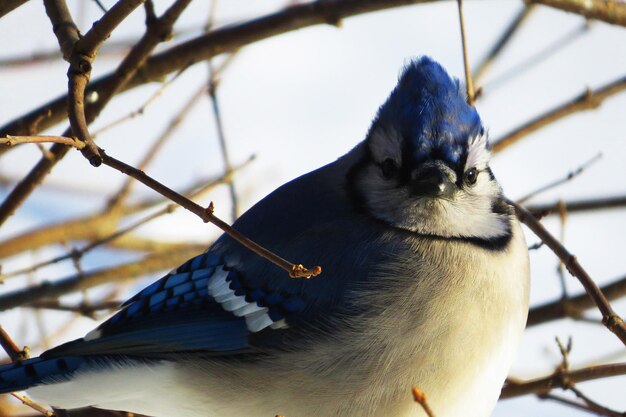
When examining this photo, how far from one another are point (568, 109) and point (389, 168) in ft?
2.23

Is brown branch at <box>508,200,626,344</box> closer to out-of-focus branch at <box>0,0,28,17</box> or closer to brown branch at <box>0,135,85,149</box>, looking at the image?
brown branch at <box>0,135,85,149</box>

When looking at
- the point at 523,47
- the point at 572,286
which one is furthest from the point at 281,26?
the point at 523,47

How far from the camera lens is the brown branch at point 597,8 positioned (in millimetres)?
2586

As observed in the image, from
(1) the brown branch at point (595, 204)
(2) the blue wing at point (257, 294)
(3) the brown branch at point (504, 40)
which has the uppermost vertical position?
(3) the brown branch at point (504, 40)

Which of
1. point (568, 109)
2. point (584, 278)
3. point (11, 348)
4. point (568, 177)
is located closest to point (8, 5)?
point (11, 348)

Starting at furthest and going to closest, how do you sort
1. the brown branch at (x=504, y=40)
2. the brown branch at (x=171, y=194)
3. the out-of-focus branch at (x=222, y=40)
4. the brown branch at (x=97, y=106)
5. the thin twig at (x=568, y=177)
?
1. the brown branch at (x=504, y=40)
2. the thin twig at (x=568, y=177)
3. the out-of-focus branch at (x=222, y=40)
4. the brown branch at (x=97, y=106)
5. the brown branch at (x=171, y=194)

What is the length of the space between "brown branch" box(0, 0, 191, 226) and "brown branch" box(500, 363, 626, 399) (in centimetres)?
118

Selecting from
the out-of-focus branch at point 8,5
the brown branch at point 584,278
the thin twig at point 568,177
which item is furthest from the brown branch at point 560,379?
the out-of-focus branch at point 8,5

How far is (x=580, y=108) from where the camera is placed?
2898 mm

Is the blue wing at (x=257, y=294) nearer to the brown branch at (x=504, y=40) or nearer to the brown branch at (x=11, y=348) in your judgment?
the brown branch at (x=11, y=348)

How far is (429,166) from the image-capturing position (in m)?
2.38

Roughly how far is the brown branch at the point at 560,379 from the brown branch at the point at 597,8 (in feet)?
2.88

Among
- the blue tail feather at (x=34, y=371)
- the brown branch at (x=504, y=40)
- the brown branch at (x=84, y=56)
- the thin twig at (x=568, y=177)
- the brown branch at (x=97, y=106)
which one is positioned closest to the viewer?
the brown branch at (x=84, y=56)

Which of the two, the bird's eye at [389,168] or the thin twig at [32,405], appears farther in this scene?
the bird's eye at [389,168]
